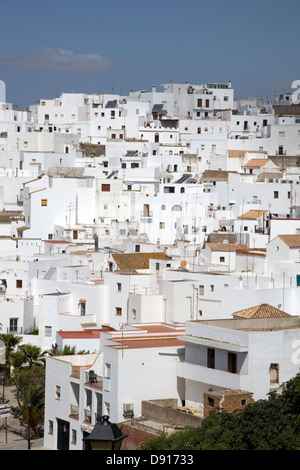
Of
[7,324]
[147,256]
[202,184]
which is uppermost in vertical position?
[202,184]

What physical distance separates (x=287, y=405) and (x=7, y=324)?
43.9 feet

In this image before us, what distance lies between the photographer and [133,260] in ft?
92.8

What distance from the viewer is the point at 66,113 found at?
5394 centimetres

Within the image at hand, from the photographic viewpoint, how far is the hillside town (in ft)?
57.5

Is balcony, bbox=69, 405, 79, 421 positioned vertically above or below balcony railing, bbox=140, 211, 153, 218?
below

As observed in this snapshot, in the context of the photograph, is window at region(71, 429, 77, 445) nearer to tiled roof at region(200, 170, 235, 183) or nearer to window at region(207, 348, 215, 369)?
window at region(207, 348, 215, 369)

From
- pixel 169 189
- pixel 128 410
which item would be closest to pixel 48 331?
pixel 128 410

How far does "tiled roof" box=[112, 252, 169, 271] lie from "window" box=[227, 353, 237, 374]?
10.7 metres

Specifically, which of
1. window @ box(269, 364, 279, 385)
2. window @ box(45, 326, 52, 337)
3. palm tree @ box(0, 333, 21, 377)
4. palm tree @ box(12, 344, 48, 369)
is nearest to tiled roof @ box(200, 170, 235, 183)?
window @ box(45, 326, 52, 337)

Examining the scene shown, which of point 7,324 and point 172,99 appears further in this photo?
point 172,99

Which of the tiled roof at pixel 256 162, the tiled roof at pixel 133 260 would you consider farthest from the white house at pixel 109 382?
the tiled roof at pixel 256 162

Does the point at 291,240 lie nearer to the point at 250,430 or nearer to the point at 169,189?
Result: the point at 169,189
